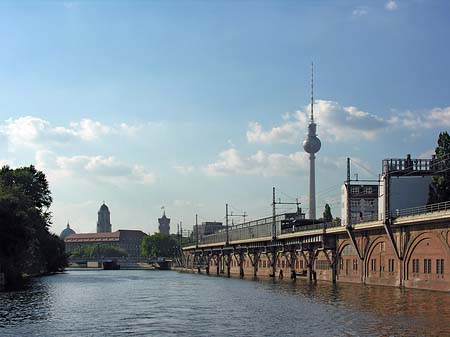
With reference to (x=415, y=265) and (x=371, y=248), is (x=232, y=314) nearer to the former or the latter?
(x=415, y=265)

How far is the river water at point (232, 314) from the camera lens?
151 feet

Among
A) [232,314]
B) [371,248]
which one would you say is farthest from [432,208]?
[232,314]

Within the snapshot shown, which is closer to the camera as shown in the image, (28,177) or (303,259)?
(303,259)

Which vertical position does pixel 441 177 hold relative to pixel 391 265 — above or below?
above

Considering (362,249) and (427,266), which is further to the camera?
(362,249)

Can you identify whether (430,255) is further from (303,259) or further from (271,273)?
(271,273)

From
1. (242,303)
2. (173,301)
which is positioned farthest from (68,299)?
(242,303)

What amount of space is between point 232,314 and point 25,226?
161 feet

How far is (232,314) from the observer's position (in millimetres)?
58438

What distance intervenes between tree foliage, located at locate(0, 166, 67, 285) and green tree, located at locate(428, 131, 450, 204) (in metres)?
59.8

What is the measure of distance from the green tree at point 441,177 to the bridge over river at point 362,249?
3.65 meters

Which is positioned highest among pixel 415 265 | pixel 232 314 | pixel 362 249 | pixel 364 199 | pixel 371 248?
pixel 364 199

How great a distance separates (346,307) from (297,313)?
6.20 m

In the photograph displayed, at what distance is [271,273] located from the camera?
144 meters
